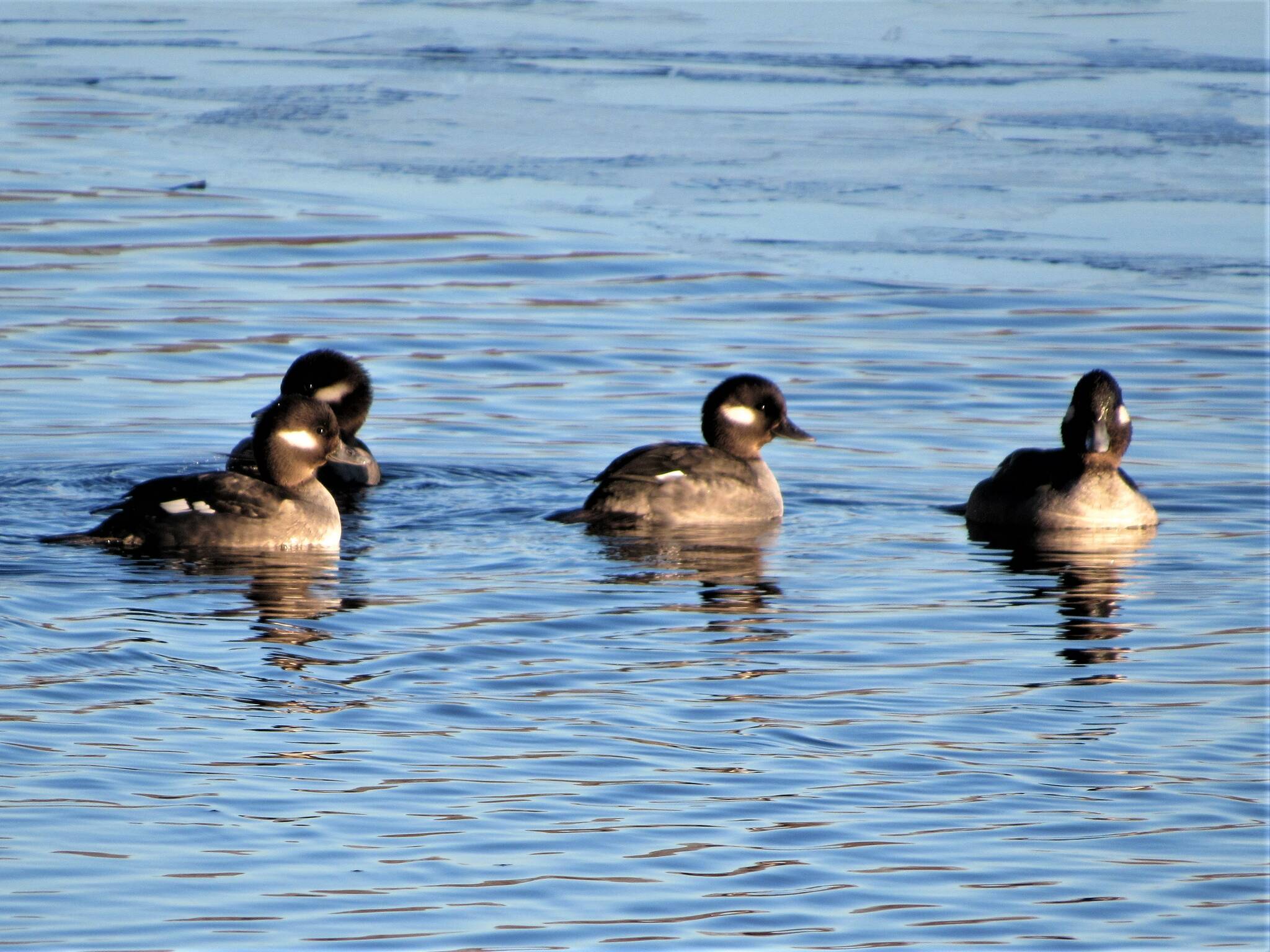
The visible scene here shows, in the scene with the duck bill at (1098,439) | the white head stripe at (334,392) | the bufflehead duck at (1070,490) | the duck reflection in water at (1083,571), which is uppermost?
the white head stripe at (334,392)

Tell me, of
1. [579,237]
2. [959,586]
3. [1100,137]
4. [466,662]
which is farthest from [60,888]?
[1100,137]

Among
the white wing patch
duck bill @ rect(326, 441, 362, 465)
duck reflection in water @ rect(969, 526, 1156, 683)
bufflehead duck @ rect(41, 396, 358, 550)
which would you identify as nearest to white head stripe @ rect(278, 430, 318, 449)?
bufflehead duck @ rect(41, 396, 358, 550)

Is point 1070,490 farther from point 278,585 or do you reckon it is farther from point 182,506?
point 182,506

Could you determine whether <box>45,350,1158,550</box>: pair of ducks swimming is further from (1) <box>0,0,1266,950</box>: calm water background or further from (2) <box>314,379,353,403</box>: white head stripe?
(1) <box>0,0,1266,950</box>: calm water background

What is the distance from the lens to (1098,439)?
36.2ft

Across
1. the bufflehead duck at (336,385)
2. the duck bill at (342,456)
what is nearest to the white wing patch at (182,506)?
the duck bill at (342,456)

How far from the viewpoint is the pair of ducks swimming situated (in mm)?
9805

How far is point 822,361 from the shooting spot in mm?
14375

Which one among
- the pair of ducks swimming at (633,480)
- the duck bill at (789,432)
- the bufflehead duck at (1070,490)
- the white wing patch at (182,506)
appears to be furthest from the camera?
the duck bill at (789,432)

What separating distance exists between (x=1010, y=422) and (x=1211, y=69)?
11.3 meters

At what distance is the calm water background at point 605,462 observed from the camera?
576cm

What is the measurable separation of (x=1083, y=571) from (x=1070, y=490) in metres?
0.93

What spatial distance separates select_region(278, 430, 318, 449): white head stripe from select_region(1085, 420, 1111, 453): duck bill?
4.02m

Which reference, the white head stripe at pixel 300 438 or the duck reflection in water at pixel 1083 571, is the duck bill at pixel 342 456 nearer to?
the white head stripe at pixel 300 438
